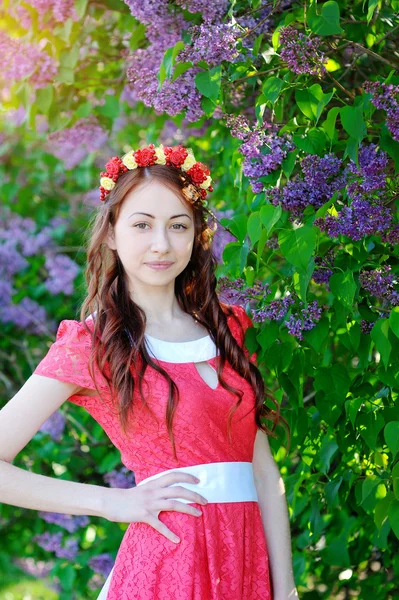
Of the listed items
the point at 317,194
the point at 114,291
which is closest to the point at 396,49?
the point at 317,194

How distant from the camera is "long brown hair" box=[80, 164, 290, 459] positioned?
1795 mm

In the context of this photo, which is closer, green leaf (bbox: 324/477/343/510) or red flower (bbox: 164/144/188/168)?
red flower (bbox: 164/144/188/168)

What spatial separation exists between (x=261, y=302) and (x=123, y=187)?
1.24 ft

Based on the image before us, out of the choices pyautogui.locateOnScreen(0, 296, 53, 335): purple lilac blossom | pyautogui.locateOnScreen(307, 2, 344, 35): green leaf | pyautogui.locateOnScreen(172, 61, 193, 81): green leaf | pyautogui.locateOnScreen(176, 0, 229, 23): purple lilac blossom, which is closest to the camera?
pyautogui.locateOnScreen(307, 2, 344, 35): green leaf

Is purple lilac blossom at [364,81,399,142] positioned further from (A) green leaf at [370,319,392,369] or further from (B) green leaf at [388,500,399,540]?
(B) green leaf at [388,500,399,540]

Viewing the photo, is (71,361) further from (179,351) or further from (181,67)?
(181,67)

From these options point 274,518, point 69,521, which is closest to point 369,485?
point 274,518

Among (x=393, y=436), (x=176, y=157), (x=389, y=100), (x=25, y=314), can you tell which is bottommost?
(x=25, y=314)

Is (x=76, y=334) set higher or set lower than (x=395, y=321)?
lower

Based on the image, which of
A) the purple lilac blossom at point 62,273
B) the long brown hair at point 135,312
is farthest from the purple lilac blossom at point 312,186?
the purple lilac blossom at point 62,273

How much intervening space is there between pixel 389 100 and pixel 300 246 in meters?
0.34

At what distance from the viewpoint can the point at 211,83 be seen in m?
1.97

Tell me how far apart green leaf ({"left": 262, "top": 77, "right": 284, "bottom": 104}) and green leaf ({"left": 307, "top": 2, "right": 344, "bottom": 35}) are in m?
0.12

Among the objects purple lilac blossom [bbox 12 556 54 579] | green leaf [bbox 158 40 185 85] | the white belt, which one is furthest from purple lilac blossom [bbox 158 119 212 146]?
purple lilac blossom [bbox 12 556 54 579]
